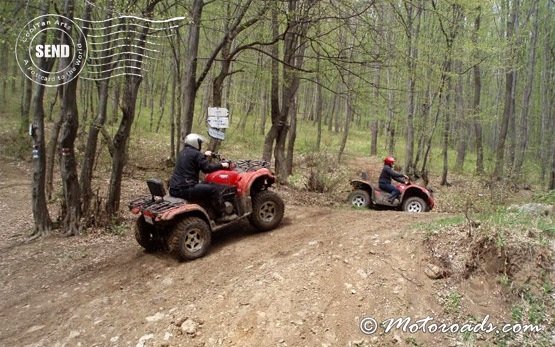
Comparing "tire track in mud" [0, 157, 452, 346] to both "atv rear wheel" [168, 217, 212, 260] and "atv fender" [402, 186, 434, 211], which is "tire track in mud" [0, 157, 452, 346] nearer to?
"atv rear wheel" [168, 217, 212, 260]

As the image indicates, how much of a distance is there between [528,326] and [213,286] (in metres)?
3.42

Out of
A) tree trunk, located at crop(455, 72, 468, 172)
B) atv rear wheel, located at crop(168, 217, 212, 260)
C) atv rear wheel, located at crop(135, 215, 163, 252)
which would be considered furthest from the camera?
tree trunk, located at crop(455, 72, 468, 172)

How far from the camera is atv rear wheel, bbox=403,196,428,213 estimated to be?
9.58m

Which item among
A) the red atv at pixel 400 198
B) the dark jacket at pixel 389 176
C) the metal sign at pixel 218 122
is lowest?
the red atv at pixel 400 198

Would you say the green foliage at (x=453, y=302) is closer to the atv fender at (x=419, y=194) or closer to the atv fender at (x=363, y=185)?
the atv fender at (x=419, y=194)

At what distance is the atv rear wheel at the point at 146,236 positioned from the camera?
6240 millimetres

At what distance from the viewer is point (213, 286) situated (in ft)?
16.1

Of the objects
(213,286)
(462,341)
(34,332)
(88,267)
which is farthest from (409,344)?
(88,267)

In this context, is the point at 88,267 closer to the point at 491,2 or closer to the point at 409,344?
the point at 409,344

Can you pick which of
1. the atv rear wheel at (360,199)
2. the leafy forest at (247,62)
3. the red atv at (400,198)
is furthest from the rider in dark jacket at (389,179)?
the leafy forest at (247,62)

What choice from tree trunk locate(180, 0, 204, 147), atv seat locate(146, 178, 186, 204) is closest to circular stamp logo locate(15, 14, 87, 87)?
tree trunk locate(180, 0, 204, 147)

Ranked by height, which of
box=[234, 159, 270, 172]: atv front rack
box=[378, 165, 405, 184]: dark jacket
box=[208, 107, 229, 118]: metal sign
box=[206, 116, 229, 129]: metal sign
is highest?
box=[208, 107, 229, 118]: metal sign

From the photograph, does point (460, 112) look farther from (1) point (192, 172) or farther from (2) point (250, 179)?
(1) point (192, 172)

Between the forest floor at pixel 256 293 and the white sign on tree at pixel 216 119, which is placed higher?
the white sign on tree at pixel 216 119
